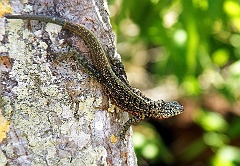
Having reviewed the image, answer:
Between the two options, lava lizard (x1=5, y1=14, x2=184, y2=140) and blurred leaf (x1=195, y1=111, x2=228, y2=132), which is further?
blurred leaf (x1=195, y1=111, x2=228, y2=132)

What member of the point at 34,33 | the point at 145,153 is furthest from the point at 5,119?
the point at 145,153

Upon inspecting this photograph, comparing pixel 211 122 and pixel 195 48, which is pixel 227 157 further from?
pixel 195 48

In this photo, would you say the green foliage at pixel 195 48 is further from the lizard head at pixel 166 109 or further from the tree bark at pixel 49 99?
the tree bark at pixel 49 99

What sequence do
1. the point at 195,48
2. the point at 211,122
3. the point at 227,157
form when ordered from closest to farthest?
1. the point at 195,48
2. the point at 227,157
3. the point at 211,122

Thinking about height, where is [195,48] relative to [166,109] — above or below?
above

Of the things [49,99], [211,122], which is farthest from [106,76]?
[211,122]

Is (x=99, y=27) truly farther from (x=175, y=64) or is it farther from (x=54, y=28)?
(x=175, y=64)

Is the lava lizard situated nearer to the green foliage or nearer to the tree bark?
the tree bark

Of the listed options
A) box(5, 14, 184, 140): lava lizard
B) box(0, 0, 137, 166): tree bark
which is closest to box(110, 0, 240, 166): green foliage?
box(5, 14, 184, 140): lava lizard

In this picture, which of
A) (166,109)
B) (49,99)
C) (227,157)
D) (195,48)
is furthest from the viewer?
(227,157)

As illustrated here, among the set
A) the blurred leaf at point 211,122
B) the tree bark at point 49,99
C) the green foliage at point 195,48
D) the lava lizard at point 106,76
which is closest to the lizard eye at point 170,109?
the lava lizard at point 106,76
